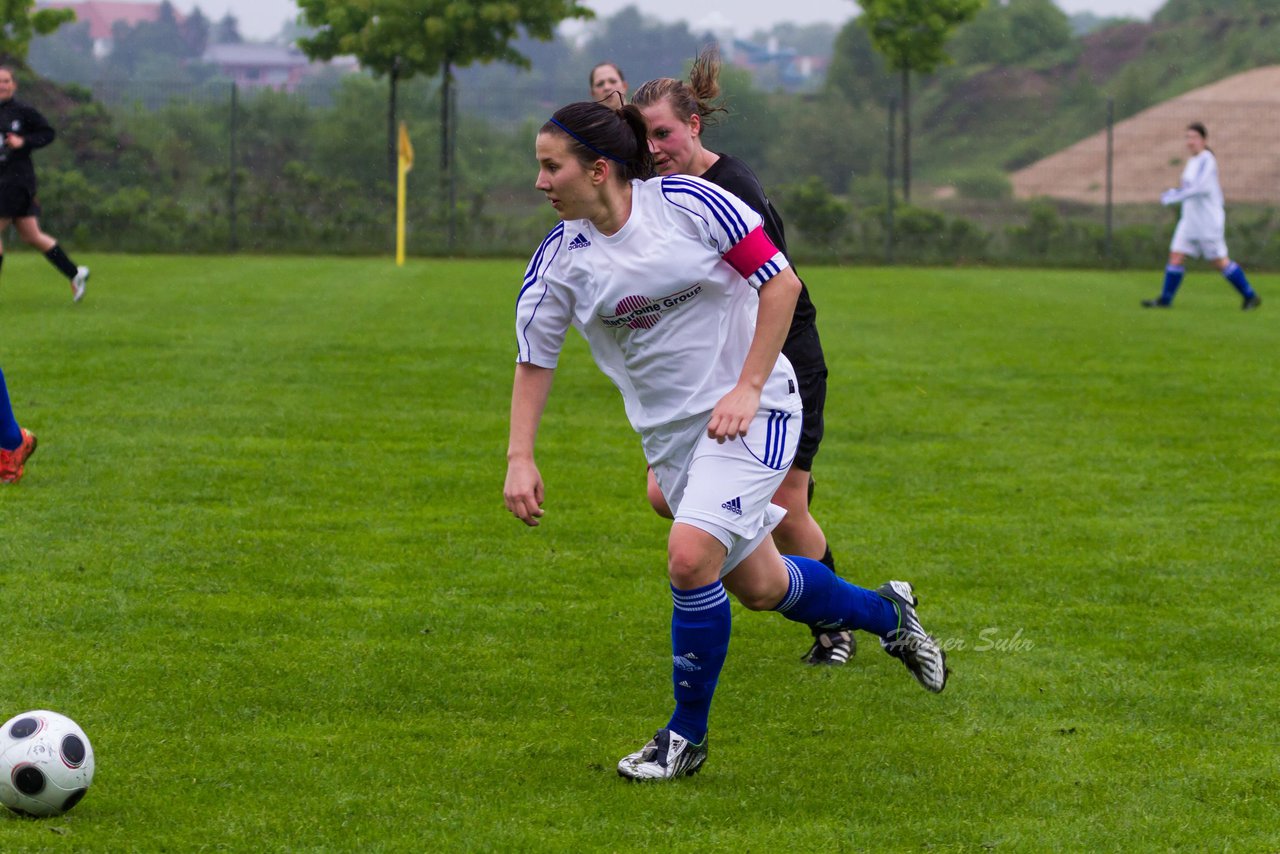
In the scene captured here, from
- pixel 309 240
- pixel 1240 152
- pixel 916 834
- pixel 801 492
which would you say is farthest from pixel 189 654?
pixel 1240 152

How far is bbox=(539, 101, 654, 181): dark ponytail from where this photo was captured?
13.4ft

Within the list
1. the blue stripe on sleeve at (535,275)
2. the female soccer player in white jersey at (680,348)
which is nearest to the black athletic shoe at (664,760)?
the female soccer player in white jersey at (680,348)

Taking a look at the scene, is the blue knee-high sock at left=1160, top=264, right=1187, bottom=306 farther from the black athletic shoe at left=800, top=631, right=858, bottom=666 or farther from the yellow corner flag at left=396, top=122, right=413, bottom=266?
the black athletic shoe at left=800, top=631, right=858, bottom=666

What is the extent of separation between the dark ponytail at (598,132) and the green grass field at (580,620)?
1.58 metres

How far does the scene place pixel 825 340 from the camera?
14453 millimetres

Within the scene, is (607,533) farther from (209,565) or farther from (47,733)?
(47,733)

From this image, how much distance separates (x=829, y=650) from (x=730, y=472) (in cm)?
138

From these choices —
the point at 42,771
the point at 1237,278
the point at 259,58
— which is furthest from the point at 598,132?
the point at 259,58

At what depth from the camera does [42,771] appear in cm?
378

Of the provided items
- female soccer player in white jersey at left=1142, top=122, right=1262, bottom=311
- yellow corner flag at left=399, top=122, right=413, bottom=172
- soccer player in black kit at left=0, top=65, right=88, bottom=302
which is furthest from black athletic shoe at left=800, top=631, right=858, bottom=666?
yellow corner flag at left=399, top=122, right=413, bottom=172

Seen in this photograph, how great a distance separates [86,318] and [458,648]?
1035cm

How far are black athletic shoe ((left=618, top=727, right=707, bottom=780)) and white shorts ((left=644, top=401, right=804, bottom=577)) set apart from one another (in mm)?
467

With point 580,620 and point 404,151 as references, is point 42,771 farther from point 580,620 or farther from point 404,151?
point 404,151

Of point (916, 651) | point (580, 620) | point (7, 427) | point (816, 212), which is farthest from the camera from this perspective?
point (816, 212)
